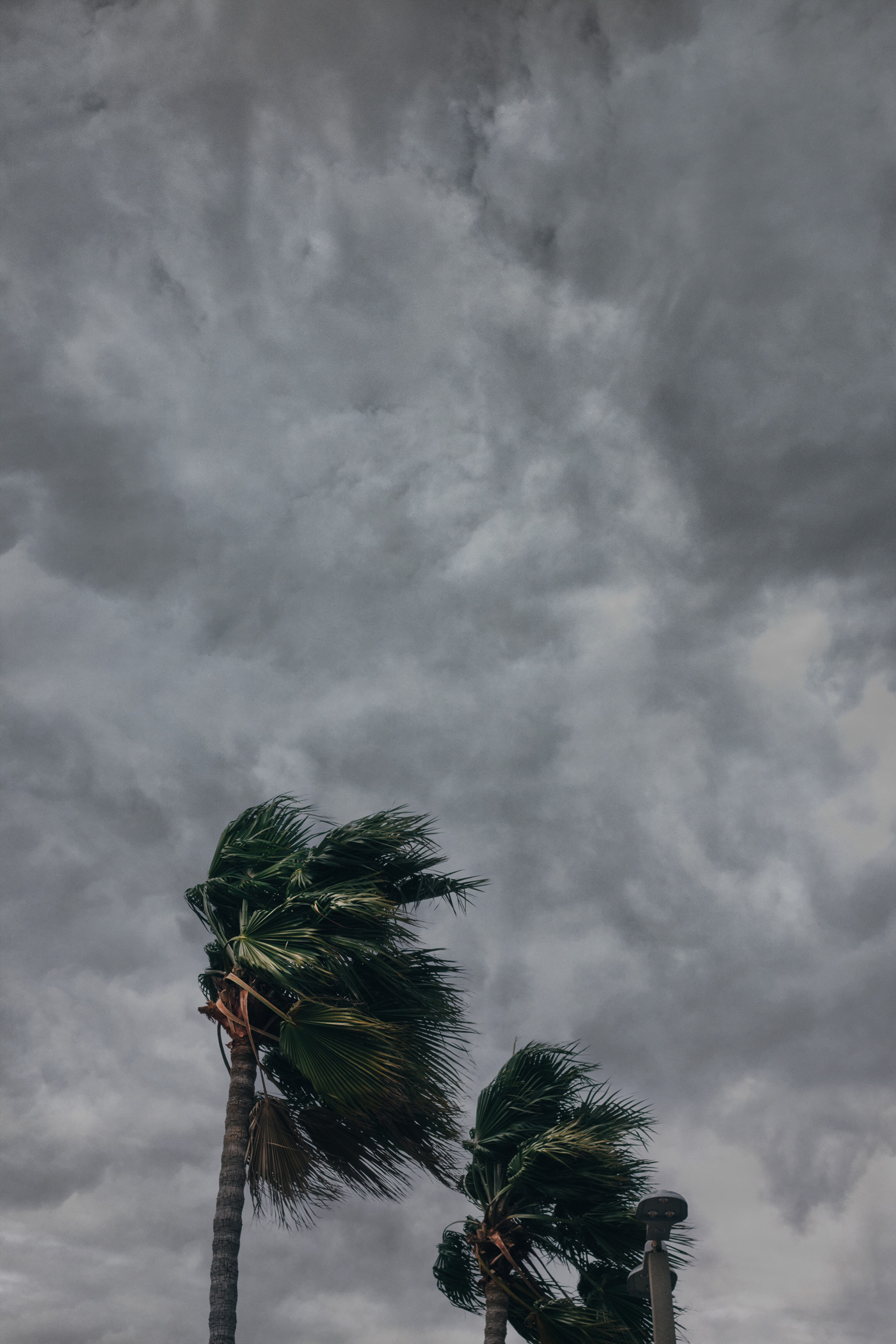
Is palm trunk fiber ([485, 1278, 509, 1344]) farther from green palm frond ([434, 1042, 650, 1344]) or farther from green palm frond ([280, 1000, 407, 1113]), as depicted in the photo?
green palm frond ([280, 1000, 407, 1113])

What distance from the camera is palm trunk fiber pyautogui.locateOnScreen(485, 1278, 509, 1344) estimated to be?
11.3 meters

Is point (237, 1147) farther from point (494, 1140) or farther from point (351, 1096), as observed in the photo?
point (494, 1140)

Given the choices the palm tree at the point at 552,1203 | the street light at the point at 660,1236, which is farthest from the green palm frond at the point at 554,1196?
the street light at the point at 660,1236

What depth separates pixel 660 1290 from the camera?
747 cm

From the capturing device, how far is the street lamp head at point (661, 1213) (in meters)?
7.55

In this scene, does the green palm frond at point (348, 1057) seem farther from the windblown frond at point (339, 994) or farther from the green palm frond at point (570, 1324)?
the green palm frond at point (570, 1324)

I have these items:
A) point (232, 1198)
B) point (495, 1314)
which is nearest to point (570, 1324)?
point (495, 1314)

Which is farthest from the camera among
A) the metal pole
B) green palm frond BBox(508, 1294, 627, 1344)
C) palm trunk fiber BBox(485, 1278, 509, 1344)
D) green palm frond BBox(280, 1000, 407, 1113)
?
palm trunk fiber BBox(485, 1278, 509, 1344)

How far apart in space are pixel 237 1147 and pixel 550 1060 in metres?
3.83

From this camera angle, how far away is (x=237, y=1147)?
1027 cm

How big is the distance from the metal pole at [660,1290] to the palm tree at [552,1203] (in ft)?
10.7

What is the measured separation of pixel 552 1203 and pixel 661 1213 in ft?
14.7

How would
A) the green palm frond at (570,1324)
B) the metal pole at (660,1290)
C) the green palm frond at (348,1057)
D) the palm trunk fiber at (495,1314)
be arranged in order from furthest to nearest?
the palm trunk fiber at (495,1314) < the green palm frond at (570,1324) < the green palm frond at (348,1057) < the metal pole at (660,1290)

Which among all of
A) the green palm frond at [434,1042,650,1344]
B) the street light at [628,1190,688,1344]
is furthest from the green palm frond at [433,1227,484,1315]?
the street light at [628,1190,688,1344]
